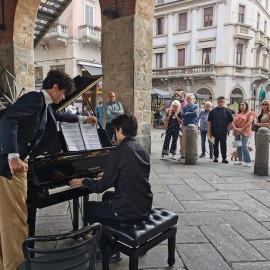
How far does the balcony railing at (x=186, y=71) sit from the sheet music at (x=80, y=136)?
23.8 metres

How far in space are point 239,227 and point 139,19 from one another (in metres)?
5.15

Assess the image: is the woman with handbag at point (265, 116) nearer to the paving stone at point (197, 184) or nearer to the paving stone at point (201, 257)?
the paving stone at point (197, 184)

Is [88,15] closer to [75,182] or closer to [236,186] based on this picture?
[236,186]

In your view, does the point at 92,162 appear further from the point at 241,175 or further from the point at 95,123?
the point at 241,175

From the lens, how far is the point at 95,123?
3.19 meters

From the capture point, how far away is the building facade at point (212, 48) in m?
25.1

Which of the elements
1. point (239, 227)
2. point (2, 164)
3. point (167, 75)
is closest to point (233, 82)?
point (167, 75)

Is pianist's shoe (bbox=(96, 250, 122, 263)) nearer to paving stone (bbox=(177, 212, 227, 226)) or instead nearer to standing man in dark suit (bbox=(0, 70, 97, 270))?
standing man in dark suit (bbox=(0, 70, 97, 270))

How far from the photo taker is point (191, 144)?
22.4 feet

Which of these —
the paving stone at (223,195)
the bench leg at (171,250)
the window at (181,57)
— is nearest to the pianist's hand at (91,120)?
the bench leg at (171,250)

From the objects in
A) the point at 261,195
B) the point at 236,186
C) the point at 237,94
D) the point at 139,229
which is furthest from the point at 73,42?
the point at 139,229

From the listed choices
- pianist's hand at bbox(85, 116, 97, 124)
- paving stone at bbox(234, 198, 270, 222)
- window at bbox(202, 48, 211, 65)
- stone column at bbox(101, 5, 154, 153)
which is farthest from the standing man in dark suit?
window at bbox(202, 48, 211, 65)

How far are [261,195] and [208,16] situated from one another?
24.6 meters

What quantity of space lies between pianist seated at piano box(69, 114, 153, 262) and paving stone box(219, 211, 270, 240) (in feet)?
5.38
